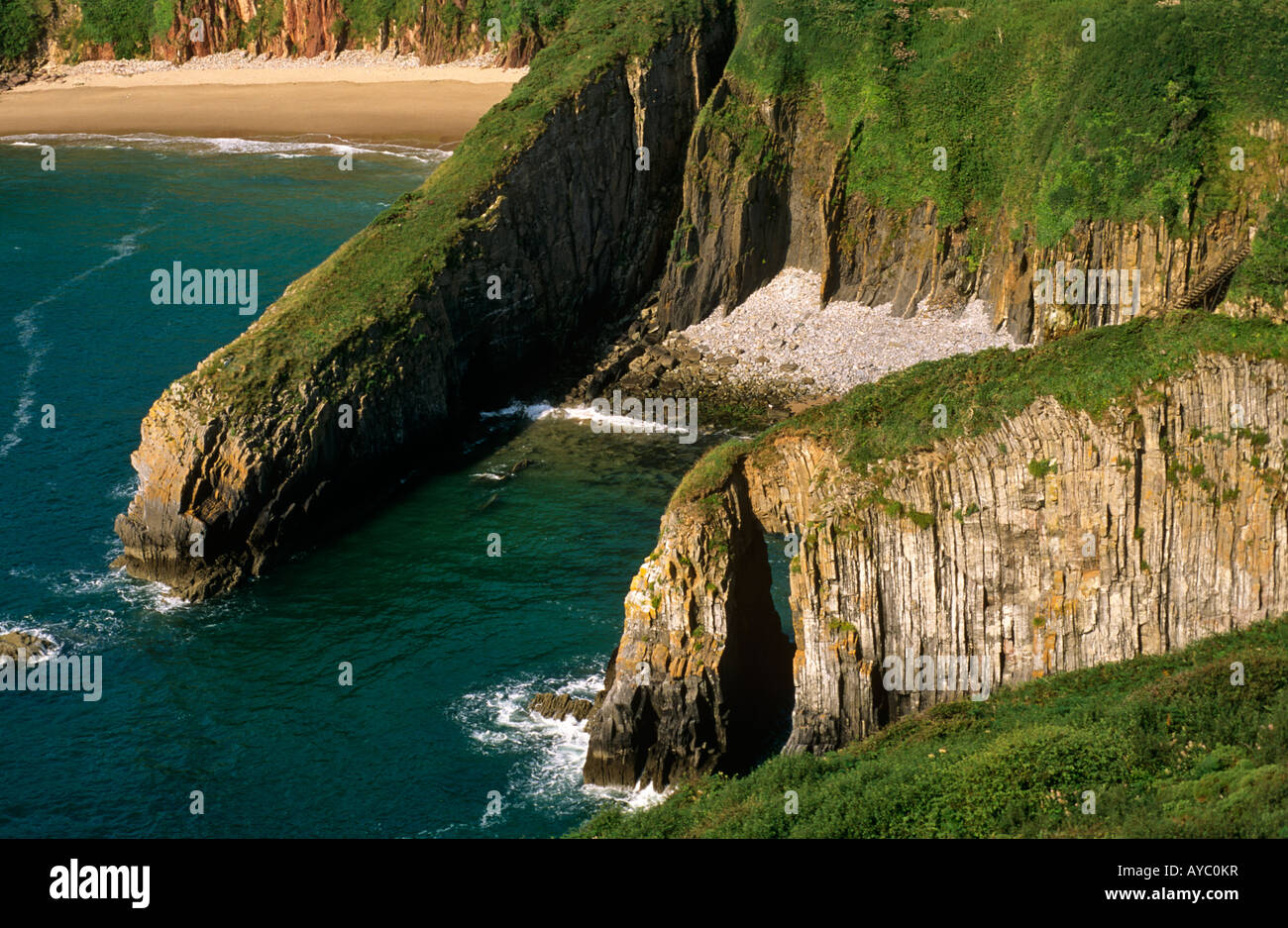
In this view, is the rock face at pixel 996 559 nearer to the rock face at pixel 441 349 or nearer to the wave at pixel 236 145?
the rock face at pixel 441 349

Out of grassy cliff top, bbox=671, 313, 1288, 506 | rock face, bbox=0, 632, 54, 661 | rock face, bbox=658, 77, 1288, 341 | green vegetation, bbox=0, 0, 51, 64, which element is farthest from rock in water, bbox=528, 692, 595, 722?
green vegetation, bbox=0, 0, 51, 64

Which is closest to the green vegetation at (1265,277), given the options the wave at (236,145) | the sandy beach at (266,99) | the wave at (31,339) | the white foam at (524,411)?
the white foam at (524,411)

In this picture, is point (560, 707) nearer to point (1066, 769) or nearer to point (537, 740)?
point (537, 740)

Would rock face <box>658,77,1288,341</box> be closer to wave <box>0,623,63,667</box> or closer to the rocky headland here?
the rocky headland

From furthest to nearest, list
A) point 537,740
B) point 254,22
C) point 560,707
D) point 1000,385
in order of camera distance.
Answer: point 254,22 < point 560,707 < point 537,740 < point 1000,385

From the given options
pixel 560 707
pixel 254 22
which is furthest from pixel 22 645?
pixel 254 22
